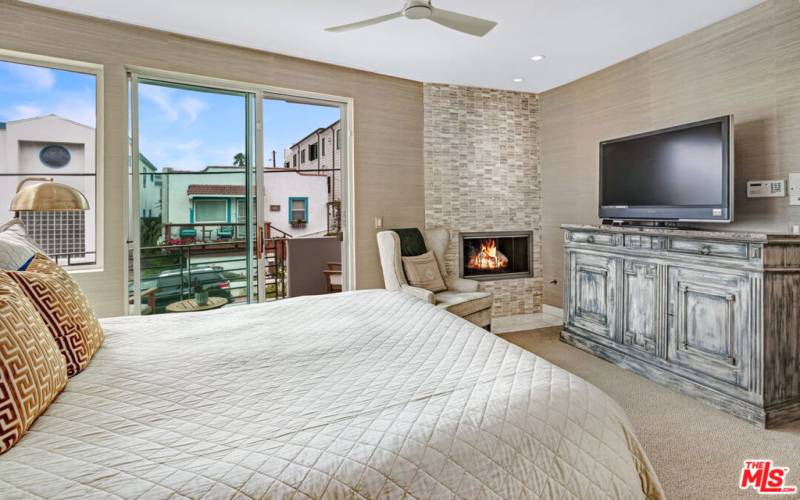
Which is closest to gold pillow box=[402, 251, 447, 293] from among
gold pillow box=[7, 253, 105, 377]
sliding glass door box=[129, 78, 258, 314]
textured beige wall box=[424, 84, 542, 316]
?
textured beige wall box=[424, 84, 542, 316]

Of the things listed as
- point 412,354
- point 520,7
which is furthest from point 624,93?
point 412,354

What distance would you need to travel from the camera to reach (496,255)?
509cm

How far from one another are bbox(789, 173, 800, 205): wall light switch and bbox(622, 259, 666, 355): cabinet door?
2.86 ft

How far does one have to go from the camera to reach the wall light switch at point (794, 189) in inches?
109

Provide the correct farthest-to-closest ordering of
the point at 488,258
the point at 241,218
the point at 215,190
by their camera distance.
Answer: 1. the point at 488,258
2. the point at 241,218
3. the point at 215,190

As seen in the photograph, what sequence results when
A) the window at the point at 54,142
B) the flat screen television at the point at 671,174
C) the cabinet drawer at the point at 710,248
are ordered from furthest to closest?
the window at the point at 54,142 → the flat screen television at the point at 671,174 → the cabinet drawer at the point at 710,248

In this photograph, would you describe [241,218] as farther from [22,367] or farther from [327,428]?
[327,428]

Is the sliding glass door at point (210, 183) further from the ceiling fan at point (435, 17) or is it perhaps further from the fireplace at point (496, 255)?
the ceiling fan at point (435, 17)

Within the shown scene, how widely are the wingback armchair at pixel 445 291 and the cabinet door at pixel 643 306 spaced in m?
1.11

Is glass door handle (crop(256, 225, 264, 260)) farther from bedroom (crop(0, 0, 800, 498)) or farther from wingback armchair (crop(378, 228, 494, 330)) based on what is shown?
wingback armchair (crop(378, 228, 494, 330))

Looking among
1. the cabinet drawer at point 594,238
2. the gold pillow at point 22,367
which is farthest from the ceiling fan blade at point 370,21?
the cabinet drawer at point 594,238

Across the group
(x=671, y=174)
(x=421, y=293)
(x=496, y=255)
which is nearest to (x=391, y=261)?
(x=421, y=293)

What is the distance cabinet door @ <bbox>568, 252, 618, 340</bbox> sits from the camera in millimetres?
3492

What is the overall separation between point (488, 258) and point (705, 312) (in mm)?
2509
